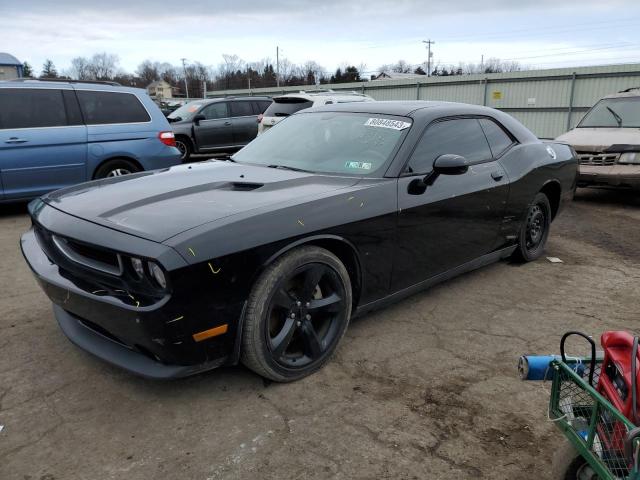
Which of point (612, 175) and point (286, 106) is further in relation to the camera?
point (286, 106)

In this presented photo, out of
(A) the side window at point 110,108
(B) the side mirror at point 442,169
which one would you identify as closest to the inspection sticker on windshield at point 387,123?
(B) the side mirror at point 442,169


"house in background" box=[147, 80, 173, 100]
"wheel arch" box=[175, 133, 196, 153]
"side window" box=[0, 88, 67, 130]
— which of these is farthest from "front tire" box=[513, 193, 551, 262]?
"house in background" box=[147, 80, 173, 100]

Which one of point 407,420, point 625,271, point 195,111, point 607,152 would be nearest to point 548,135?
point 607,152

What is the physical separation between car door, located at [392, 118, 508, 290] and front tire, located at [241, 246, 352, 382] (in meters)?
0.56

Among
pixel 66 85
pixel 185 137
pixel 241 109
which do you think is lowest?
pixel 185 137

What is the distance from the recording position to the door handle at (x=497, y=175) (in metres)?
4.18

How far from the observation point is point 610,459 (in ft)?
5.38

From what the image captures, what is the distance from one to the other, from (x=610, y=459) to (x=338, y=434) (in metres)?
1.16

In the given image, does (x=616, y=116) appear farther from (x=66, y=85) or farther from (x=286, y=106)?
(x=66, y=85)

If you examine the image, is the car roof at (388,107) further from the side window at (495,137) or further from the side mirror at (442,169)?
the side mirror at (442,169)

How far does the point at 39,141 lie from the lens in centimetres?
653

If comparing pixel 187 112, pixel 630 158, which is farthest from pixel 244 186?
pixel 187 112

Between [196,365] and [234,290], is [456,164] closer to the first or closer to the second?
[234,290]

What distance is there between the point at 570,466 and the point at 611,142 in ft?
23.7
